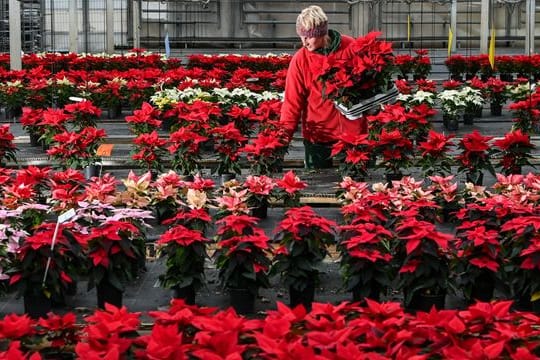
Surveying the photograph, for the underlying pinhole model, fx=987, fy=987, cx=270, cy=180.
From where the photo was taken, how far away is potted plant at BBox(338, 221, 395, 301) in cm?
446

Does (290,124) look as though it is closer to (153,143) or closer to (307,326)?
(153,143)

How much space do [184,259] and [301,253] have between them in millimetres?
549

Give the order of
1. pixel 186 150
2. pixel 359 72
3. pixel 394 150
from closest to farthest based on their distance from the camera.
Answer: pixel 359 72 → pixel 394 150 → pixel 186 150

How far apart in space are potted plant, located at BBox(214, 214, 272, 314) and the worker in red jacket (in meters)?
2.39

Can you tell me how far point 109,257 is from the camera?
183 inches

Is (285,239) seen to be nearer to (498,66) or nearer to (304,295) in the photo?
(304,295)

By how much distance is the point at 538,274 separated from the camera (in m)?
4.45

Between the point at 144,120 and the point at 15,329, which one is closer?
the point at 15,329

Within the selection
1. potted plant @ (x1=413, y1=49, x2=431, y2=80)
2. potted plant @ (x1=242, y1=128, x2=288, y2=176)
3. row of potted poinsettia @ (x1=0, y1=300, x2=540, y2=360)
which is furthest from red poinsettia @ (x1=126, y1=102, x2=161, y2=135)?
potted plant @ (x1=413, y1=49, x2=431, y2=80)

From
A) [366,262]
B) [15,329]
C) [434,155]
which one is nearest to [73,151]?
[434,155]

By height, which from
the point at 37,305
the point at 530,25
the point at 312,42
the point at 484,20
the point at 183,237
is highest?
the point at 484,20

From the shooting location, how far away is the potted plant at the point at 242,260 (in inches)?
179

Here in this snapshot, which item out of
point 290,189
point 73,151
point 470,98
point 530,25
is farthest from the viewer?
point 470,98

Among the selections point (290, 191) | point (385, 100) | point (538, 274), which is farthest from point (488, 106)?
point (538, 274)
